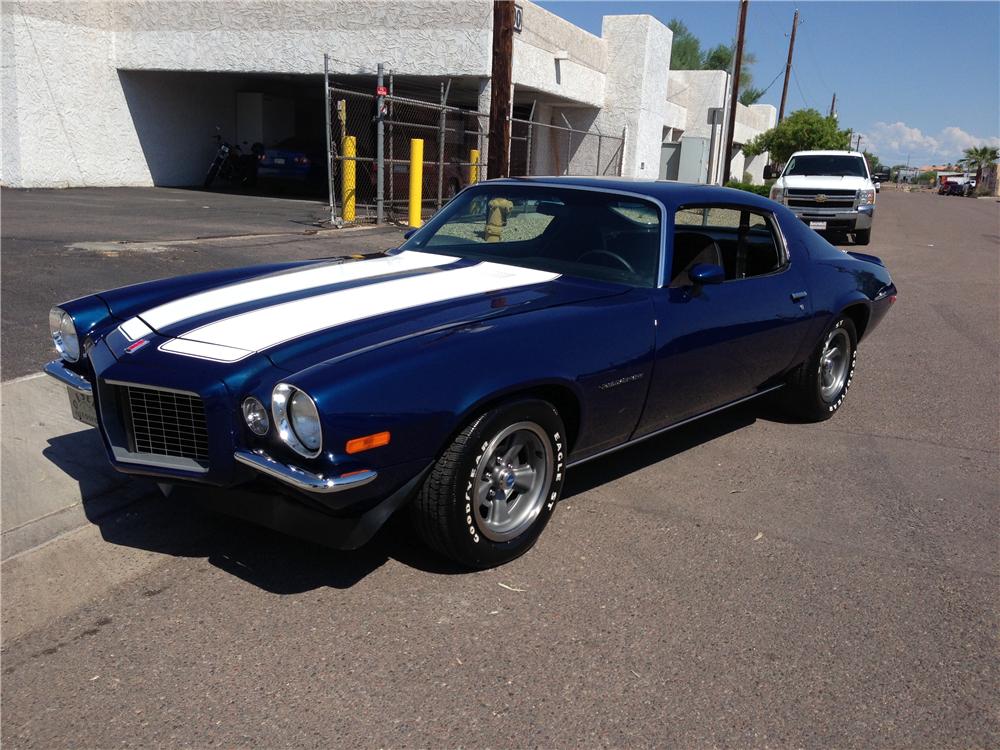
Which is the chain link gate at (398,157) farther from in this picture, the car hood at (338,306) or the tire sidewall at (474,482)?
the tire sidewall at (474,482)

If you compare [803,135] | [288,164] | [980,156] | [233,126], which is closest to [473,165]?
[288,164]

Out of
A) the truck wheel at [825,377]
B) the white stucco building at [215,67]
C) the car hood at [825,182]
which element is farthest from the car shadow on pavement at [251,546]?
the white stucco building at [215,67]

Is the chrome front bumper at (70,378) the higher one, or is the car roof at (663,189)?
the car roof at (663,189)

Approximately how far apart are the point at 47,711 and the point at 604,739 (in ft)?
5.38

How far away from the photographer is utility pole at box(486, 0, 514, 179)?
12.0 m

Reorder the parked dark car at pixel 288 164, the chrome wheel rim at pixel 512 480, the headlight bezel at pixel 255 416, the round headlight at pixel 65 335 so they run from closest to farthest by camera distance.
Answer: the headlight bezel at pixel 255 416 → the chrome wheel rim at pixel 512 480 → the round headlight at pixel 65 335 → the parked dark car at pixel 288 164

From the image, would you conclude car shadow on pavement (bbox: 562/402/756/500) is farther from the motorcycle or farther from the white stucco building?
the motorcycle

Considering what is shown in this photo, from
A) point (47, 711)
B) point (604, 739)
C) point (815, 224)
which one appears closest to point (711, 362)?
point (604, 739)

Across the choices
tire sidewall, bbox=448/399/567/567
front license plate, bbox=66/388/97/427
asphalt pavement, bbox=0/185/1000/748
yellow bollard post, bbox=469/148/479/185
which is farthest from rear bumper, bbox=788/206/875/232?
front license plate, bbox=66/388/97/427

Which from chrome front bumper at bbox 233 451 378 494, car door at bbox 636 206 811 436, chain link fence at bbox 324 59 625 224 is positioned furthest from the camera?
chain link fence at bbox 324 59 625 224

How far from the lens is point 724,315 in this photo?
14.6ft

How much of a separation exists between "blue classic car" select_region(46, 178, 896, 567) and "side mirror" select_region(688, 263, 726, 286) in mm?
11

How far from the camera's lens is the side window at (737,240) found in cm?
475

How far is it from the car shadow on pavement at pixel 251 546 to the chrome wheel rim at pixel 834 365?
7.38 ft
